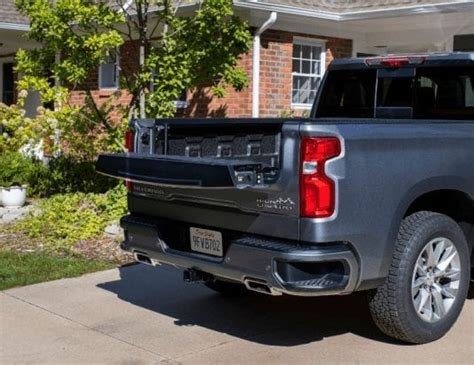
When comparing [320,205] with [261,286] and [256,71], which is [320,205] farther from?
[256,71]

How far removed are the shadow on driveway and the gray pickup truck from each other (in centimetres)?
62

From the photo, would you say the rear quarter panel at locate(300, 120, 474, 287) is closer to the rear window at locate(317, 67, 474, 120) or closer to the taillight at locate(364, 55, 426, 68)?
the rear window at locate(317, 67, 474, 120)

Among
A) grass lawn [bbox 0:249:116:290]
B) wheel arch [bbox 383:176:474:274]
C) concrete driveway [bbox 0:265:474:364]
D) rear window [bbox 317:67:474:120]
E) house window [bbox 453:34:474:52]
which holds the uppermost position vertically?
house window [bbox 453:34:474:52]

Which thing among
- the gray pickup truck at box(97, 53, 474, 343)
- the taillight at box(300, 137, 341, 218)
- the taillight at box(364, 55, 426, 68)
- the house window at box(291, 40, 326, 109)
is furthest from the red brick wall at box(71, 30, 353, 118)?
the taillight at box(300, 137, 341, 218)

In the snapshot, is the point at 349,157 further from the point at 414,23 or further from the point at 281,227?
the point at 414,23

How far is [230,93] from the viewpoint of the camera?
1203 cm

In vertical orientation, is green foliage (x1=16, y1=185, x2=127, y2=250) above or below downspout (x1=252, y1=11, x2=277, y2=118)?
below

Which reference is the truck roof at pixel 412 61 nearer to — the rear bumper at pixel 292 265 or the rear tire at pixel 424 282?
the rear tire at pixel 424 282

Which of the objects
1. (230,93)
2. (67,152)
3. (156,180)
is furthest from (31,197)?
(156,180)

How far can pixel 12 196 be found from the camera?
10453 millimetres

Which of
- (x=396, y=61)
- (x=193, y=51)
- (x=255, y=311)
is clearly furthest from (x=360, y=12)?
(x=255, y=311)

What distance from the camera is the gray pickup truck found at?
14.1ft

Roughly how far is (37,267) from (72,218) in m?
1.73

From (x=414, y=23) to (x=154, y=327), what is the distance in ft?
28.9
